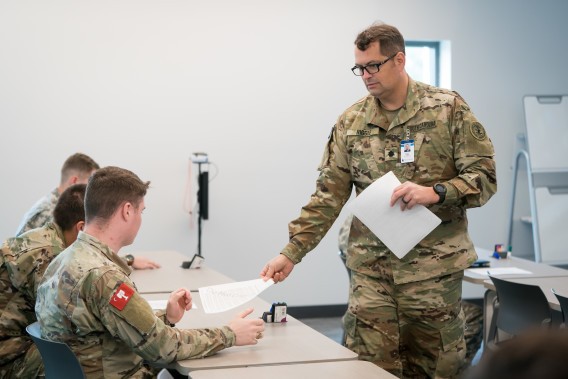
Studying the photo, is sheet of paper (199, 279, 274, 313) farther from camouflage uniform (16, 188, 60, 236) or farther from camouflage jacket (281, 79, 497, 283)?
camouflage uniform (16, 188, 60, 236)

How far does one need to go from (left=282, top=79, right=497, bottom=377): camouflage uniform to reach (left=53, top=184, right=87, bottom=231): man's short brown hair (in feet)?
3.06

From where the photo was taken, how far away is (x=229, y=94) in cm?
620

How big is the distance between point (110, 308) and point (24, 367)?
881 millimetres

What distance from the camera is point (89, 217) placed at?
2303 mm

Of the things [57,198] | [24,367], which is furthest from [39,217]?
[24,367]

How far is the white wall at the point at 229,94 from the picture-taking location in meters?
5.75

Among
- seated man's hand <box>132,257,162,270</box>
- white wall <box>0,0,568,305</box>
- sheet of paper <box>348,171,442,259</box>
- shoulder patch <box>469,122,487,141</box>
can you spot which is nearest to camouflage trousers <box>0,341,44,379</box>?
sheet of paper <box>348,171,442,259</box>

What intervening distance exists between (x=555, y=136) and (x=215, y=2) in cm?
354

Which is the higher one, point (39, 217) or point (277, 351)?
point (39, 217)

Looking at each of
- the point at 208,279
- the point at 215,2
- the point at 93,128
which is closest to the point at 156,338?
the point at 208,279

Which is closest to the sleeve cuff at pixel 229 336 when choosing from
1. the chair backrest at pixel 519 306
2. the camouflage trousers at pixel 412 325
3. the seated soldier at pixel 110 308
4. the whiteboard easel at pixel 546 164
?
the seated soldier at pixel 110 308

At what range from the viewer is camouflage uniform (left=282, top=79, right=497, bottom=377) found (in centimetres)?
261

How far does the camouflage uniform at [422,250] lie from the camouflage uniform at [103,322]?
699mm

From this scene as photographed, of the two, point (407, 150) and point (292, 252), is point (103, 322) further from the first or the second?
point (407, 150)
